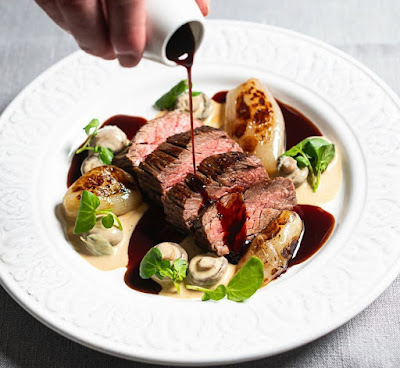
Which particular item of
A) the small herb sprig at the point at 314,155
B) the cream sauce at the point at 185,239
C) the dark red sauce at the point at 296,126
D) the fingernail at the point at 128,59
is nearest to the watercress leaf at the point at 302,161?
the small herb sprig at the point at 314,155

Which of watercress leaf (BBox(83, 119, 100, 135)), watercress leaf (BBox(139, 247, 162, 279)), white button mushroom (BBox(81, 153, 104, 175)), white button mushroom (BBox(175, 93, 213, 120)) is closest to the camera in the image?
watercress leaf (BBox(139, 247, 162, 279))

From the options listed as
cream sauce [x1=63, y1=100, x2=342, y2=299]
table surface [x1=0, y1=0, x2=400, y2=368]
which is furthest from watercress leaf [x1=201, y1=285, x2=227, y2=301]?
table surface [x1=0, y1=0, x2=400, y2=368]

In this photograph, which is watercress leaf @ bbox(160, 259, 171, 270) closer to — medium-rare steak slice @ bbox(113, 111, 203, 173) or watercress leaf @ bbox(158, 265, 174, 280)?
watercress leaf @ bbox(158, 265, 174, 280)

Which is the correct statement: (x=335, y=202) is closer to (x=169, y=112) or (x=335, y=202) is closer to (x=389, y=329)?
(x=389, y=329)

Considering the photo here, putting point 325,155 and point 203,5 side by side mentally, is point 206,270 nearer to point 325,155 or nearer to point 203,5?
point 325,155

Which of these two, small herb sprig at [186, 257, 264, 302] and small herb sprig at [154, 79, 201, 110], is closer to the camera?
small herb sprig at [186, 257, 264, 302]

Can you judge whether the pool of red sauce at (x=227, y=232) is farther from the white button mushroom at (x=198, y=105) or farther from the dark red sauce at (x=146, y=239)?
the white button mushroom at (x=198, y=105)

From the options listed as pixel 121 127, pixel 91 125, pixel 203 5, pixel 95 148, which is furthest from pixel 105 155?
pixel 203 5

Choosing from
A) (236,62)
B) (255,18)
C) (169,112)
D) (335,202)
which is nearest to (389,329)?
(335,202)
